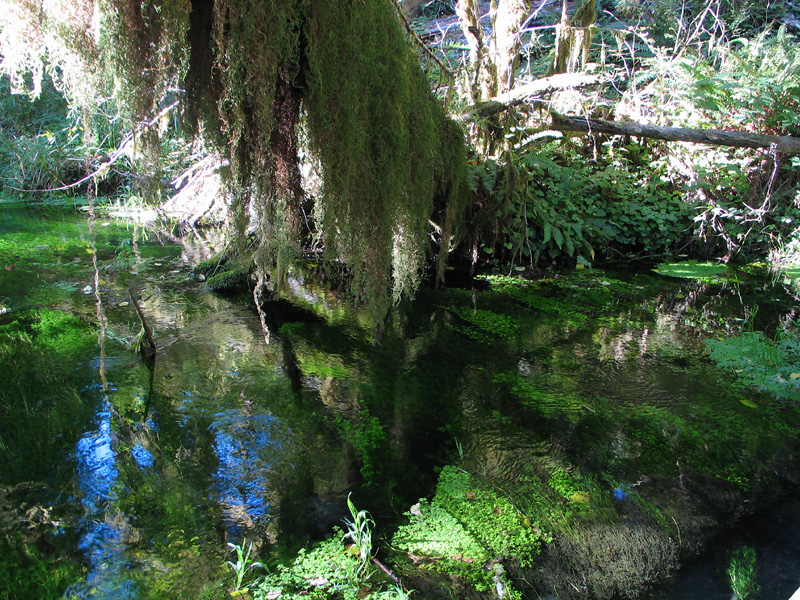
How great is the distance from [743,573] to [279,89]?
338cm

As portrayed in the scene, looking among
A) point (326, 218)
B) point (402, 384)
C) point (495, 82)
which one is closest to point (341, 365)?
point (402, 384)

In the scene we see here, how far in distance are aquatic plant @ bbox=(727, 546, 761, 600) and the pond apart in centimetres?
4

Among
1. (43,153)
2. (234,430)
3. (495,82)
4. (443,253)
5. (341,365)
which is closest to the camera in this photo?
(234,430)

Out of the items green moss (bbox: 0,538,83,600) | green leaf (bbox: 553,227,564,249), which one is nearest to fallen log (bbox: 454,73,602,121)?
green leaf (bbox: 553,227,564,249)

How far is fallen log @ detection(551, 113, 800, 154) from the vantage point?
20.2 ft

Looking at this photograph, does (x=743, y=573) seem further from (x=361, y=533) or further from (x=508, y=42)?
(x=508, y=42)

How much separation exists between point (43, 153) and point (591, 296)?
37.9ft

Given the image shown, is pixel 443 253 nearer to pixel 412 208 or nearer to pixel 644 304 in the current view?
pixel 412 208

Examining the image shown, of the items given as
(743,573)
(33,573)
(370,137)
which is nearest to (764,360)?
(743,573)

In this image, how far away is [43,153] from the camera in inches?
449

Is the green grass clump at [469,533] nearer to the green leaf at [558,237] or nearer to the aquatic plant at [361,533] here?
the aquatic plant at [361,533]

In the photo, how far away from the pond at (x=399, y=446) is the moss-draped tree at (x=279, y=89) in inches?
38.5

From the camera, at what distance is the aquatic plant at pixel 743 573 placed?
2.36m

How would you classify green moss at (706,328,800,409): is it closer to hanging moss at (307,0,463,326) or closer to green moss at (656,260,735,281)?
green moss at (656,260,735,281)
